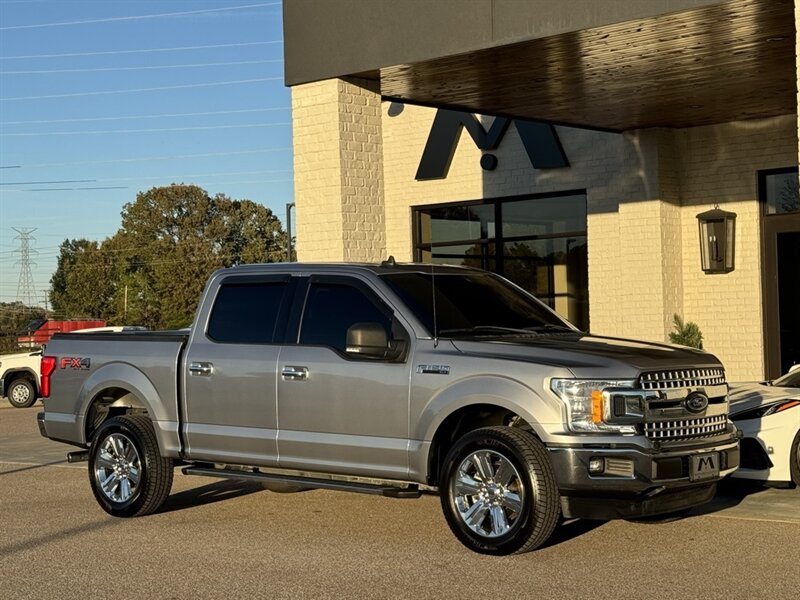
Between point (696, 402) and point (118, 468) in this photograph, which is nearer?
point (696, 402)

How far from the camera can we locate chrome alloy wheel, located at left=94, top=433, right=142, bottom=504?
1054cm

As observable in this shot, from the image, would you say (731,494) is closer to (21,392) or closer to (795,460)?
(795,460)

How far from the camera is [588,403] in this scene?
26.8 feet

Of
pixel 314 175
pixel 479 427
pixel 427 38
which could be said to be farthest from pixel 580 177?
pixel 479 427

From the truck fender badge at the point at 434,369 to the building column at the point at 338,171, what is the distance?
201 inches

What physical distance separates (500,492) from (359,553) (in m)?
1.08

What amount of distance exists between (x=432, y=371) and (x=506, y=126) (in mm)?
12018

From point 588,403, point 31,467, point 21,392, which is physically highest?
point 588,403

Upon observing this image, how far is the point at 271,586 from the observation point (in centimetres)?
756

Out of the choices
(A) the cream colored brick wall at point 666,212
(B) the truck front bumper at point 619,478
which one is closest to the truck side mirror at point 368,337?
(B) the truck front bumper at point 619,478

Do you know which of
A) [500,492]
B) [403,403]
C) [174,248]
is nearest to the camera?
[500,492]

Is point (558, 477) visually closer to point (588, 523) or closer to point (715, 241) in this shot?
point (588, 523)

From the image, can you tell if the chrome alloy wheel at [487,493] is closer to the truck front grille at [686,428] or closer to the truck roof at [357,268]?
the truck front grille at [686,428]

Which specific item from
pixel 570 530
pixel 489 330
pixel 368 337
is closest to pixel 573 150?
pixel 489 330
